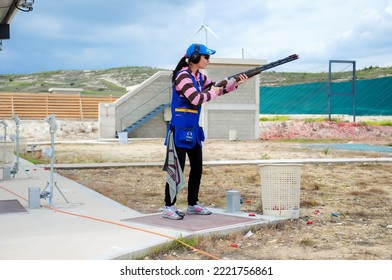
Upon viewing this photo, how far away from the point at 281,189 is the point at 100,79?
9093 centimetres

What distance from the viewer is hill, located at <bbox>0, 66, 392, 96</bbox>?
77625mm

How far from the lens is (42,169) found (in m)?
12.5

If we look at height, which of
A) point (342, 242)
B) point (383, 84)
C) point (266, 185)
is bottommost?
point (342, 242)

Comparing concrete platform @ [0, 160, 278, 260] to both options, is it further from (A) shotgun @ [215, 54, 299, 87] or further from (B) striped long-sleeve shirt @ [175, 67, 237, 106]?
(A) shotgun @ [215, 54, 299, 87]

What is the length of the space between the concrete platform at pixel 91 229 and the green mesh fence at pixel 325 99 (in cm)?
3117

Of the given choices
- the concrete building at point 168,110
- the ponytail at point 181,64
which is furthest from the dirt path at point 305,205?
the concrete building at point 168,110

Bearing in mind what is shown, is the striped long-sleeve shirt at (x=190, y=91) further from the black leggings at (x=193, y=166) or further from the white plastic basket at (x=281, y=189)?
the white plastic basket at (x=281, y=189)

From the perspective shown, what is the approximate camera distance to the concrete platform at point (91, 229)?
4.72 meters

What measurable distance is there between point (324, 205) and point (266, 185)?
1757 mm

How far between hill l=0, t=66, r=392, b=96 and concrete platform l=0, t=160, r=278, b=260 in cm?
6783

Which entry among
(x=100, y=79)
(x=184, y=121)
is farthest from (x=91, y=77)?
(x=184, y=121)

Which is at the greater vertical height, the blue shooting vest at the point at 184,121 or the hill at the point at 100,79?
the hill at the point at 100,79
